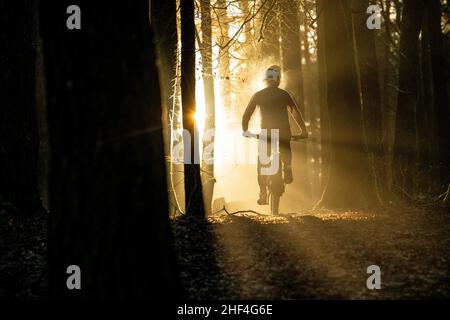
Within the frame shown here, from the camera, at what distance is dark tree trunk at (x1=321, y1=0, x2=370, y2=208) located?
890cm

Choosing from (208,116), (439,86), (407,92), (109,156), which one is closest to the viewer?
(109,156)

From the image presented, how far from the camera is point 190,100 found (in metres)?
7.55

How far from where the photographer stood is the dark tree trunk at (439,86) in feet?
48.9

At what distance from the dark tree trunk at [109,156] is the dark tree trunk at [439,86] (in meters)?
12.4

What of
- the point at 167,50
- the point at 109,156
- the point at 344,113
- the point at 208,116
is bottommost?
the point at 109,156

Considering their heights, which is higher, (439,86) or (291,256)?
(439,86)

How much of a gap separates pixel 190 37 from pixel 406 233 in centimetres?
376

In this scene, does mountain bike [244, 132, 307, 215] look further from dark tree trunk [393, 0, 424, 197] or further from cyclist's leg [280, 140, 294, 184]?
dark tree trunk [393, 0, 424, 197]

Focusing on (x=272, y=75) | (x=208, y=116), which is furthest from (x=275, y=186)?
(x=208, y=116)

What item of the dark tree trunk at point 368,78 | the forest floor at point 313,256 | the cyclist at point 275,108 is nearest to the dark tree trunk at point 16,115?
the forest floor at point 313,256

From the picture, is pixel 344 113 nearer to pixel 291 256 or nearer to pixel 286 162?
pixel 286 162

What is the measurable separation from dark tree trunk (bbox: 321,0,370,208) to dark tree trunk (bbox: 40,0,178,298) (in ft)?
18.3

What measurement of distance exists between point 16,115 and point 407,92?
9262mm

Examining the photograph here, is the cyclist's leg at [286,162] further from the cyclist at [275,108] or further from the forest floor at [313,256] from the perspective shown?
the forest floor at [313,256]
